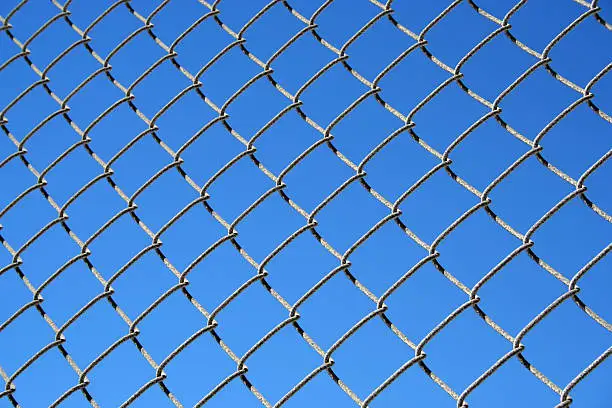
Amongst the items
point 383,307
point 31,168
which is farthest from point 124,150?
point 383,307

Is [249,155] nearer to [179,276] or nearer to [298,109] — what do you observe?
[298,109]

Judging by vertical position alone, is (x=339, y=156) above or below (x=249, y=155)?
below

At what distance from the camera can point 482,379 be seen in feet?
6.71

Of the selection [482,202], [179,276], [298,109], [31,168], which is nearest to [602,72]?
[482,202]

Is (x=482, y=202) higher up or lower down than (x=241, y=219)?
lower down

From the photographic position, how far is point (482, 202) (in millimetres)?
2320

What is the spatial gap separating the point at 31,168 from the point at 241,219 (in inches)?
37.9

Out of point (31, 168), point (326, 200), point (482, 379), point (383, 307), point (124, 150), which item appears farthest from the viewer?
point (31, 168)

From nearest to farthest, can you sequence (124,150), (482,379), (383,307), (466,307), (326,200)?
(482,379) → (466,307) → (383,307) → (326,200) → (124,150)

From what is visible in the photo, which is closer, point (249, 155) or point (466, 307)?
point (466, 307)

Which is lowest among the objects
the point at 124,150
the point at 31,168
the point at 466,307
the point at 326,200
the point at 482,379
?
the point at 482,379

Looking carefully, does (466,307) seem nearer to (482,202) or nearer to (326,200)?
(482,202)

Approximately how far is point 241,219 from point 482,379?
887 mm

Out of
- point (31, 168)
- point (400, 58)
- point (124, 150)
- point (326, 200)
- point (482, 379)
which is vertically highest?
point (31, 168)
